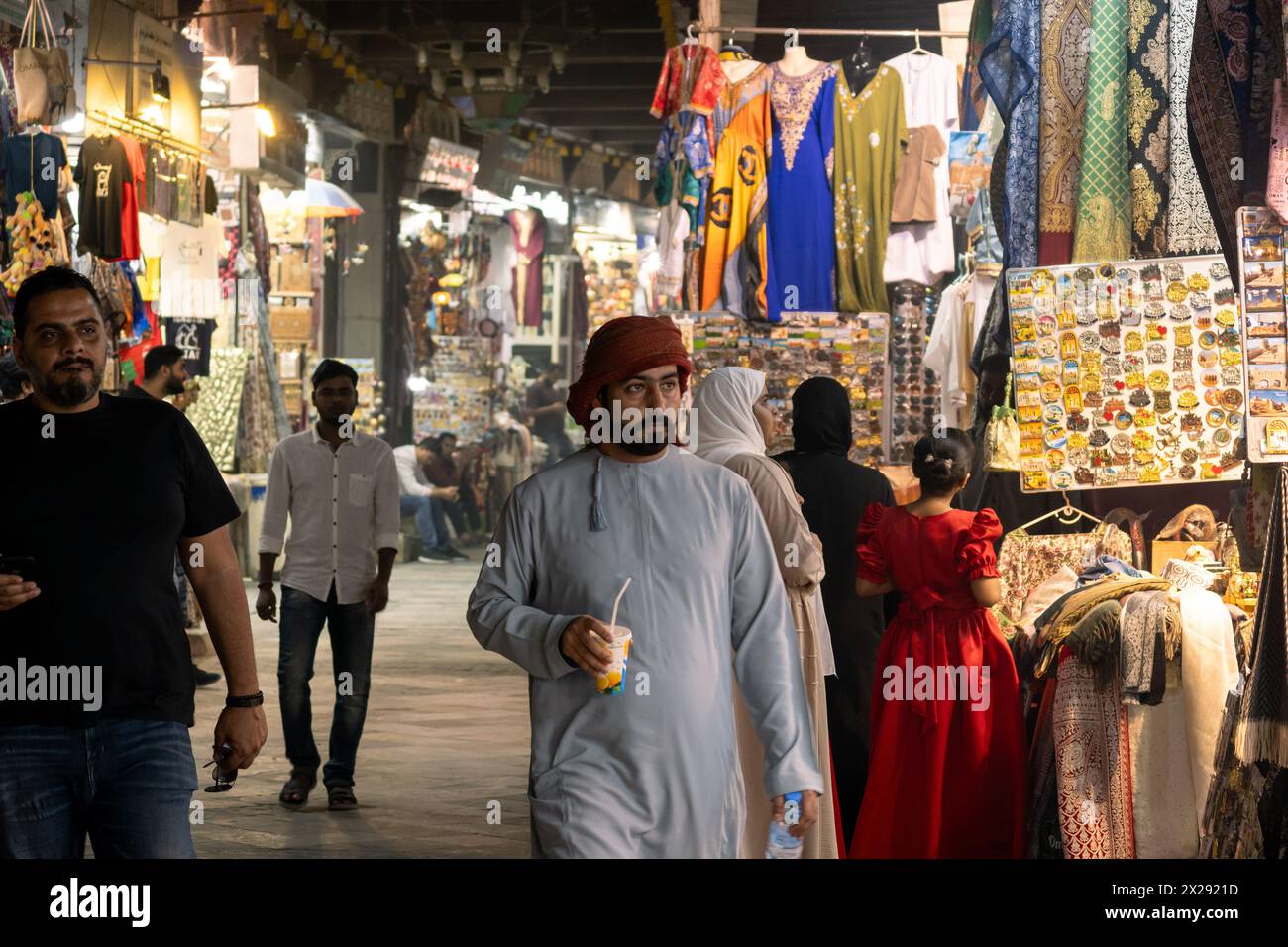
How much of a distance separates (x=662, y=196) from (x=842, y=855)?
4.12 metres

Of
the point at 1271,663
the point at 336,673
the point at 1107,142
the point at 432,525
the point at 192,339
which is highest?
the point at 1107,142

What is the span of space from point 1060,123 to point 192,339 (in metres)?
7.76

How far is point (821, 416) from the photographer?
20.5 ft

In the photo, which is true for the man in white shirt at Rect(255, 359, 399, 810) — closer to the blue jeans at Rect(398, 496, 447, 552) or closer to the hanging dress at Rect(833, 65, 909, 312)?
the hanging dress at Rect(833, 65, 909, 312)

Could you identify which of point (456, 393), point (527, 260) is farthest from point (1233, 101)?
point (527, 260)

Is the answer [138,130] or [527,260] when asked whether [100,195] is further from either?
[527,260]

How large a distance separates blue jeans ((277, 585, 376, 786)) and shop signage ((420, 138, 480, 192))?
49.8 ft

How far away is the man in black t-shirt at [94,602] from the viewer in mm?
3387

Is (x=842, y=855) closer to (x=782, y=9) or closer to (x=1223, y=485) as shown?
(x=1223, y=485)

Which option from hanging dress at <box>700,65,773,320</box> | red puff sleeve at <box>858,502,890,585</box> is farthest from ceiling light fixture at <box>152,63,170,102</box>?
red puff sleeve at <box>858,502,890,585</box>

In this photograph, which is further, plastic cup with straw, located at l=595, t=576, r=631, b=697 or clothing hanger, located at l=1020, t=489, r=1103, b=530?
clothing hanger, located at l=1020, t=489, r=1103, b=530

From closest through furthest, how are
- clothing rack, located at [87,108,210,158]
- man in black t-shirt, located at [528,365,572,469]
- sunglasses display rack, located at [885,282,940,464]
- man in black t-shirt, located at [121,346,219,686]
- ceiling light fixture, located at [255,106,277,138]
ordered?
sunglasses display rack, located at [885,282,940,464] → man in black t-shirt, located at [121,346,219,686] → clothing rack, located at [87,108,210,158] → ceiling light fixture, located at [255,106,277,138] → man in black t-shirt, located at [528,365,572,469]

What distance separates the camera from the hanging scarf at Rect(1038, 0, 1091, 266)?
6.14 metres

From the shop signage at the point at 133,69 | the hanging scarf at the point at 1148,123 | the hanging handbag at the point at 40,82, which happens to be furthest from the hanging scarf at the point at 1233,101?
the shop signage at the point at 133,69
